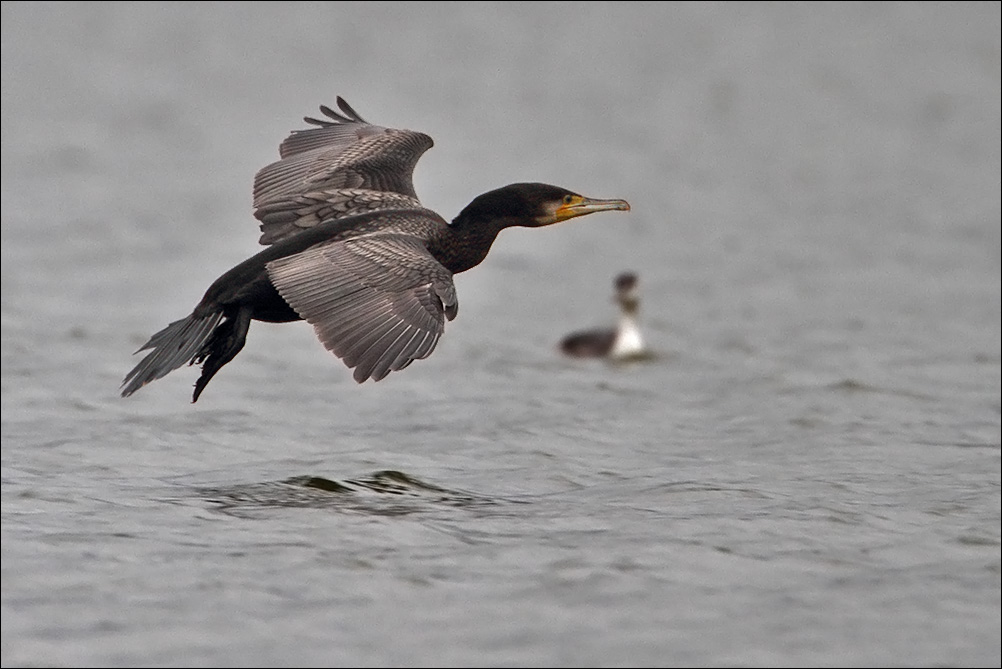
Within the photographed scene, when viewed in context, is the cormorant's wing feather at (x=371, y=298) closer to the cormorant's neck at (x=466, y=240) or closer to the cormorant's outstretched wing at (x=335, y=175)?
the cormorant's neck at (x=466, y=240)

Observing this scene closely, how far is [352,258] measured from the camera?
758 centimetres

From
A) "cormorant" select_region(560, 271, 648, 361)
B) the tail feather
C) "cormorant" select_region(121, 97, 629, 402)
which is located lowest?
the tail feather

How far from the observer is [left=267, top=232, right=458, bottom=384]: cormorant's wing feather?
6922 mm

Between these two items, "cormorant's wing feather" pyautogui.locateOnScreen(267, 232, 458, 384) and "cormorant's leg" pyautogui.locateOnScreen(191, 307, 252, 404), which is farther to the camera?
"cormorant's leg" pyautogui.locateOnScreen(191, 307, 252, 404)

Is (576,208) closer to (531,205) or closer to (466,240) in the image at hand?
(531,205)

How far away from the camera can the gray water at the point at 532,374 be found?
6.22 m

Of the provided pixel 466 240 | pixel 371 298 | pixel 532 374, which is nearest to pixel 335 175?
pixel 466 240

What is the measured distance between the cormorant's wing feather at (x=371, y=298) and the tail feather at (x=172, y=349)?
439mm

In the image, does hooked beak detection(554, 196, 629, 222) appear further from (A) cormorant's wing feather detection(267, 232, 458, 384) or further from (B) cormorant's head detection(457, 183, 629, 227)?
(A) cormorant's wing feather detection(267, 232, 458, 384)

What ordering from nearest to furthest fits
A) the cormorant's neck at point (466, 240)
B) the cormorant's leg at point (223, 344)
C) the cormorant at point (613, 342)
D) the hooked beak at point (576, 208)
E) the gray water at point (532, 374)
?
the gray water at point (532, 374) < the cormorant's leg at point (223, 344) < the cormorant's neck at point (466, 240) < the hooked beak at point (576, 208) < the cormorant at point (613, 342)

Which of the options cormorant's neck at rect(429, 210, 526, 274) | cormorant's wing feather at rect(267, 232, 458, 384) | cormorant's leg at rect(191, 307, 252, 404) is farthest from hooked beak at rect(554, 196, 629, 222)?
cormorant's leg at rect(191, 307, 252, 404)

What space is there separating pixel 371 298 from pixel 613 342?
6.31 m

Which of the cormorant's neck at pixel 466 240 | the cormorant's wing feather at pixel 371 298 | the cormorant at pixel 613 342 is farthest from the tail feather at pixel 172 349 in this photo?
the cormorant at pixel 613 342

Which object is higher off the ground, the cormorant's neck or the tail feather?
the cormorant's neck
